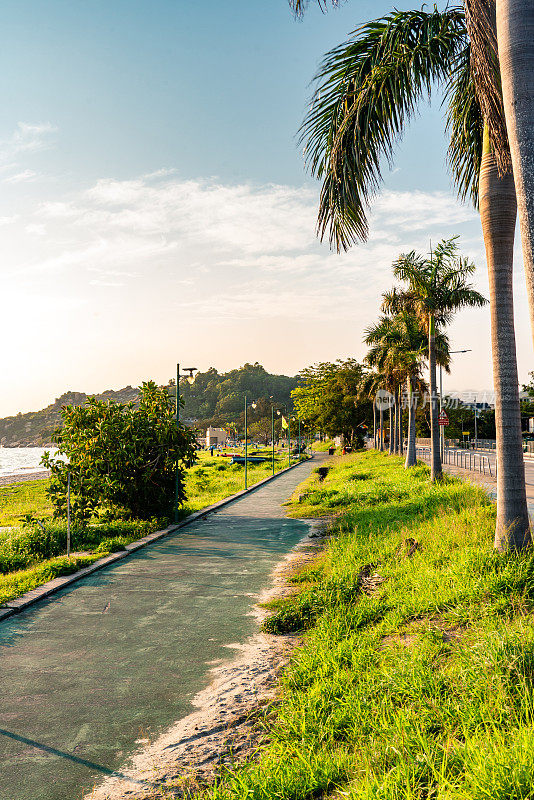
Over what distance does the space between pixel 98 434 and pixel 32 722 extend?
11327 millimetres

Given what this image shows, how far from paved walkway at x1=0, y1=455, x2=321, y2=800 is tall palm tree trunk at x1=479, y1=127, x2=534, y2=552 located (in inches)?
147

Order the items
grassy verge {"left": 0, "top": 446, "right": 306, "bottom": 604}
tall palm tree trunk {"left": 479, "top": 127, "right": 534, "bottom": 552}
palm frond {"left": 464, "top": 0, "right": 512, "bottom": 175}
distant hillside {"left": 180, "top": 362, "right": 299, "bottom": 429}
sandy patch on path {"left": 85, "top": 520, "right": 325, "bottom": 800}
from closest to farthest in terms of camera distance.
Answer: sandy patch on path {"left": 85, "top": 520, "right": 325, "bottom": 800} → palm frond {"left": 464, "top": 0, "right": 512, "bottom": 175} → tall palm tree trunk {"left": 479, "top": 127, "right": 534, "bottom": 552} → grassy verge {"left": 0, "top": 446, "right": 306, "bottom": 604} → distant hillside {"left": 180, "top": 362, "right": 299, "bottom": 429}

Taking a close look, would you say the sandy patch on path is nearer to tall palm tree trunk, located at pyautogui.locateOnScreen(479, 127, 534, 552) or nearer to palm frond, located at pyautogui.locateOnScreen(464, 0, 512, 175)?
tall palm tree trunk, located at pyautogui.locateOnScreen(479, 127, 534, 552)

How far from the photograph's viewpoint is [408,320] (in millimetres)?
28031

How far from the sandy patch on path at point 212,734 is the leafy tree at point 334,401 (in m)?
46.0

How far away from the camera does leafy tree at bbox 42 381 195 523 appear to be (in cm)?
1530

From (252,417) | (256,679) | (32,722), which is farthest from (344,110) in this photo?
(252,417)

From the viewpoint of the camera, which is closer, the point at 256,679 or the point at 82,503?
the point at 256,679

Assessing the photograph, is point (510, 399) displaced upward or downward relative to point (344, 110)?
downward

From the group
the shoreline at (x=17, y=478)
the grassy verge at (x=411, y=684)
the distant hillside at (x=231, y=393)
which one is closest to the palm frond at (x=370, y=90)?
the grassy verge at (x=411, y=684)

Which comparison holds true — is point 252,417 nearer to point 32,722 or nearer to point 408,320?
point 408,320

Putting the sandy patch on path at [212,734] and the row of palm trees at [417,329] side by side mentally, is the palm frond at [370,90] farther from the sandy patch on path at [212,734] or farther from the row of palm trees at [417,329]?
the row of palm trees at [417,329]

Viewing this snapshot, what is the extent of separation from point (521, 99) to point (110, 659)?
652 cm

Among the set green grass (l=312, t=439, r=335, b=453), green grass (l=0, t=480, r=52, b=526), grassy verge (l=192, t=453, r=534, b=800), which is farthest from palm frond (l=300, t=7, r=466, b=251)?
green grass (l=312, t=439, r=335, b=453)
